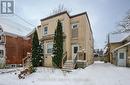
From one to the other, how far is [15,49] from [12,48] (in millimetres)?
540

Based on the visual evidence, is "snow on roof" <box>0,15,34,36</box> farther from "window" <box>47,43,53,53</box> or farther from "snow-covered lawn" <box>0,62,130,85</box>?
"snow-covered lawn" <box>0,62,130,85</box>

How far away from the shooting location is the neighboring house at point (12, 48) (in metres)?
23.6

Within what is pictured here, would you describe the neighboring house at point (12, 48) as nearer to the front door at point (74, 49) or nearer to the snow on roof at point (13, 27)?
the snow on roof at point (13, 27)

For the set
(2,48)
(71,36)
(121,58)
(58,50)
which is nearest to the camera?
(58,50)

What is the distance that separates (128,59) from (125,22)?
2310cm

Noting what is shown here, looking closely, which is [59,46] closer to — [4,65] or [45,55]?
[45,55]

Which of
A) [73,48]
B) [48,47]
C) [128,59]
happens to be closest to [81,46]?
[73,48]

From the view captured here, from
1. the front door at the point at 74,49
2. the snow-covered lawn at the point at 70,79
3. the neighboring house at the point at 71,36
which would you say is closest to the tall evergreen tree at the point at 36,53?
the neighboring house at the point at 71,36

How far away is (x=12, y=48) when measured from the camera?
82.9 feet

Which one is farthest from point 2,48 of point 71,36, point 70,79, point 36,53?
point 70,79

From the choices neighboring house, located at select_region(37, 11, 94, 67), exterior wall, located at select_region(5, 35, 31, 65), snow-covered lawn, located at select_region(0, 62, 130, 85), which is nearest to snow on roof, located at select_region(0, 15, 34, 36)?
exterior wall, located at select_region(5, 35, 31, 65)

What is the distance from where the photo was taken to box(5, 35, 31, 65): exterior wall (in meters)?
24.6

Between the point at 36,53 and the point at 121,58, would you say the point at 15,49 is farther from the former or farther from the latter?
the point at 121,58

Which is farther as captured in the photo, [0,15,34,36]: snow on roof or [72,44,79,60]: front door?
[0,15,34,36]: snow on roof
